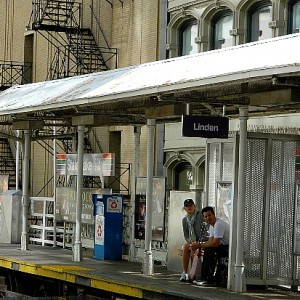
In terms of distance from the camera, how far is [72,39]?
3509 cm

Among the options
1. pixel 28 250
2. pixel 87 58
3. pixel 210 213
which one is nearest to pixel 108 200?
pixel 28 250

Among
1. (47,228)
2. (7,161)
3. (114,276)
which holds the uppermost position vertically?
(7,161)

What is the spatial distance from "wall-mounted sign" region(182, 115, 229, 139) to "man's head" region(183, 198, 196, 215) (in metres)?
1.60

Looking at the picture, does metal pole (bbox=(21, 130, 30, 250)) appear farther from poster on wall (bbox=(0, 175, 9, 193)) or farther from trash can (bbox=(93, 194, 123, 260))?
poster on wall (bbox=(0, 175, 9, 193))

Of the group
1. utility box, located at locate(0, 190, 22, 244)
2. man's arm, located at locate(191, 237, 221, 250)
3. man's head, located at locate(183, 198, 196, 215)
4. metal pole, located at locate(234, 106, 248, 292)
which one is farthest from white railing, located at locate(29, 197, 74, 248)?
metal pole, located at locate(234, 106, 248, 292)

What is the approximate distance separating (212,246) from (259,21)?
1102 centimetres

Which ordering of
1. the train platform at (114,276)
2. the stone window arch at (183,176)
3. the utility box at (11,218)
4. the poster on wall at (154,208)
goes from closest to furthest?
the train platform at (114,276)
the poster on wall at (154,208)
the utility box at (11,218)
the stone window arch at (183,176)

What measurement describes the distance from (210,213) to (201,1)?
42.2 feet

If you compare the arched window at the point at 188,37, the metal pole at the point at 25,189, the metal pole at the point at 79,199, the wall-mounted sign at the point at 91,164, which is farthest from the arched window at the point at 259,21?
the metal pole at the point at 79,199

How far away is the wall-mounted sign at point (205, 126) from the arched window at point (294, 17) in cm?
903

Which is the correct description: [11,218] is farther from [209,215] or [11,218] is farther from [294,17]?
[209,215]

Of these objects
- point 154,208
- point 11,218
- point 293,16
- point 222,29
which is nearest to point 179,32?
point 222,29

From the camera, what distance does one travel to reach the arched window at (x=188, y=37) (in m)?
31.2

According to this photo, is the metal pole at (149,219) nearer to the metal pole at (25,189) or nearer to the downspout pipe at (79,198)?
the downspout pipe at (79,198)
